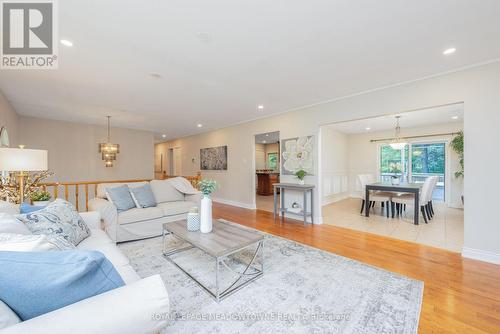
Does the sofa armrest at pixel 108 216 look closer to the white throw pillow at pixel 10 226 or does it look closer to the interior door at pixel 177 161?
the white throw pillow at pixel 10 226

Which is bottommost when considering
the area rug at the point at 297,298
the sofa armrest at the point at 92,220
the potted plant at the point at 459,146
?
the area rug at the point at 297,298

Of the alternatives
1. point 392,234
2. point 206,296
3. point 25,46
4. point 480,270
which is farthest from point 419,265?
point 25,46

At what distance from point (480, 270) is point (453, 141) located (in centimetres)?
423

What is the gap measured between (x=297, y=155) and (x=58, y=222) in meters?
3.97

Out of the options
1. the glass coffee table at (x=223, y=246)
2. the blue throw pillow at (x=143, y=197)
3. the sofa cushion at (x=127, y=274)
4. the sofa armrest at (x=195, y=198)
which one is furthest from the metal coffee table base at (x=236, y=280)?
the sofa armrest at (x=195, y=198)

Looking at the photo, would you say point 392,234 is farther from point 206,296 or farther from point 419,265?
point 206,296

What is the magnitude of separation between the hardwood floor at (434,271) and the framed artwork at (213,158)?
302cm

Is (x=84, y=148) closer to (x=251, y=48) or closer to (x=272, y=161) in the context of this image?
(x=251, y=48)

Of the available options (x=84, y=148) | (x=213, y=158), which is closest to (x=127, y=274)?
(x=213, y=158)

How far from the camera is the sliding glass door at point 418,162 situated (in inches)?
231

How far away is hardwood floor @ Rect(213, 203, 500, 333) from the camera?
1.64 m

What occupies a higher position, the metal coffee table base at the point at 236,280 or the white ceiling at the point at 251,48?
the white ceiling at the point at 251,48

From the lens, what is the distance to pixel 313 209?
4.28 meters

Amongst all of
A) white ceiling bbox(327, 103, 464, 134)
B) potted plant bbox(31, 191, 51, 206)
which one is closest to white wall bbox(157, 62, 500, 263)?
white ceiling bbox(327, 103, 464, 134)
